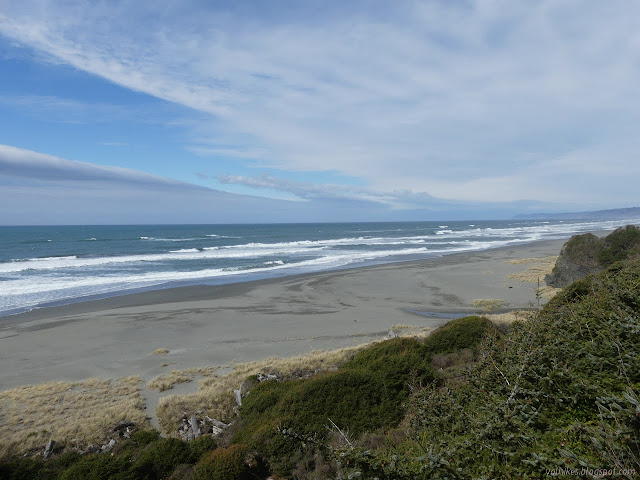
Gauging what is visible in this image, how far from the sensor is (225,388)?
10891 millimetres

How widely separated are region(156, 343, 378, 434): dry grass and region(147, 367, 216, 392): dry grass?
0.87 meters

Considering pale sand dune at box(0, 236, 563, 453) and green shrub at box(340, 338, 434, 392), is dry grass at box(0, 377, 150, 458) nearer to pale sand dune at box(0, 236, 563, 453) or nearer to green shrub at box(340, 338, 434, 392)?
pale sand dune at box(0, 236, 563, 453)

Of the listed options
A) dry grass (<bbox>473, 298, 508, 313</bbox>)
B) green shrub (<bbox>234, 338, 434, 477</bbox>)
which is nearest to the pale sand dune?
dry grass (<bbox>473, 298, 508, 313</bbox>)

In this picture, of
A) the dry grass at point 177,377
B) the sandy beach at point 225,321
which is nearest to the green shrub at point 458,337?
the sandy beach at point 225,321

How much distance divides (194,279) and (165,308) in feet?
37.0

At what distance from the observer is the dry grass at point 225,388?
9.43m

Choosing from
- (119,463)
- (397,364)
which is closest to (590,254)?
(397,364)

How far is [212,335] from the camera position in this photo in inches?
728

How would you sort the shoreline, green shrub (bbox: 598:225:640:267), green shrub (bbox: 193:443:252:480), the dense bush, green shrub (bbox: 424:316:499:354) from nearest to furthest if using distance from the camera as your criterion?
the dense bush, green shrub (bbox: 193:443:252:480), green shrub (bbox: 424:316:499:354), green shrub (bbox: 598:225:640:267), the shoreline

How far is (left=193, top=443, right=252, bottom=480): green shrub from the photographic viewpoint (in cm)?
572

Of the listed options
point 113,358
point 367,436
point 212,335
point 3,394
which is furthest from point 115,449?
point 212,335

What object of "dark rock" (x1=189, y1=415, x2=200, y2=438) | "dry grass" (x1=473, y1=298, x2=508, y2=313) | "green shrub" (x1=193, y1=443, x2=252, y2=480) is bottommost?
"dry grass" (x1=473, y1=298, x2=508, y2=313)

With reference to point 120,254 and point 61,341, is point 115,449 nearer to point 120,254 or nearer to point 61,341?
point 61,341

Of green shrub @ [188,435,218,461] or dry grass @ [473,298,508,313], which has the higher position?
green shrub @ [188,435,218,461]
